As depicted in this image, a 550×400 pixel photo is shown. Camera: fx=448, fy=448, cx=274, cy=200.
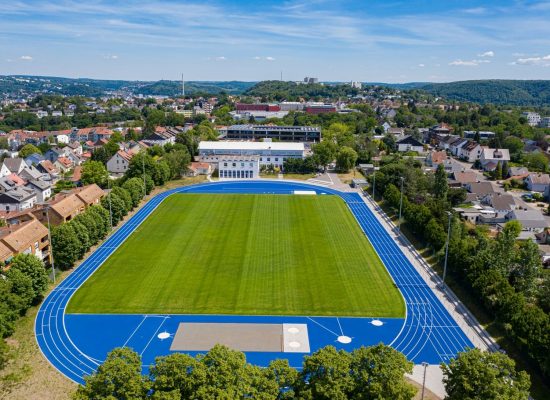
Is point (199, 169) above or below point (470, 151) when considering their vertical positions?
below

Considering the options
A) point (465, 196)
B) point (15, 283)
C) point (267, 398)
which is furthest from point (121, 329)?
point (465, 196)

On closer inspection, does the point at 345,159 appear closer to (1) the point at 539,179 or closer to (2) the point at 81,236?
(1) the point at 539,179

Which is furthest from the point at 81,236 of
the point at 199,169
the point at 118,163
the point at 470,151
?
the point at 470,151

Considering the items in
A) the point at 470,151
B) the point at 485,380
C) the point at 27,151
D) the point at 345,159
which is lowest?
the point at 485,380

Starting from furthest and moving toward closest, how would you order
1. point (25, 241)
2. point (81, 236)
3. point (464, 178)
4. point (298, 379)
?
point (464, 178) → point (81, 236) → point (25, 241) → point (298, 379)

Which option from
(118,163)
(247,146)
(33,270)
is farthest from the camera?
(247,146)

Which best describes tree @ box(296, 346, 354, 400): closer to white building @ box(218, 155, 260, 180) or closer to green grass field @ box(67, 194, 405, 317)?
green grass field @ box(67, 194, 405, 317)

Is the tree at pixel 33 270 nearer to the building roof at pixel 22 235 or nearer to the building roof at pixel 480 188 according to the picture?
the building roof at pixel 22 235
